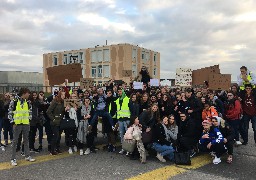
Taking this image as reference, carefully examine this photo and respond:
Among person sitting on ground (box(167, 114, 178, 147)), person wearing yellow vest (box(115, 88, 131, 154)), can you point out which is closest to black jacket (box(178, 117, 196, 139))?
person sitting on ground (box(167, 114, 178, 147))

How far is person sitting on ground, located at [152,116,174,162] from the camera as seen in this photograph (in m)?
7.61

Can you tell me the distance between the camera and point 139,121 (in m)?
8.25

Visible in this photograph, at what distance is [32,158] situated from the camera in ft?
25.2

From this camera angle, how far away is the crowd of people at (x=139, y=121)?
7594 mm

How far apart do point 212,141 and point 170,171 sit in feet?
5.56

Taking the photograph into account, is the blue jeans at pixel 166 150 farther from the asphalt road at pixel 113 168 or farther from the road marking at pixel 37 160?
the road marking at pixel 37 160

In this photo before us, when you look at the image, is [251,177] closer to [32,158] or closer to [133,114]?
[133,114]

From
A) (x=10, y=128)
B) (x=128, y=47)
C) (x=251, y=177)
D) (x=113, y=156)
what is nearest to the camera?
(x=251, y=177)

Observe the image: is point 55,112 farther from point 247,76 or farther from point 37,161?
point 247,76

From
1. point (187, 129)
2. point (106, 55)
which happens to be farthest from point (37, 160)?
point (106, 55)

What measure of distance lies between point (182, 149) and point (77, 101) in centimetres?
339

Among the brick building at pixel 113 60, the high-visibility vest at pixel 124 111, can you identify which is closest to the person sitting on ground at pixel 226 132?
the high-visibility vest at pixel 124 111

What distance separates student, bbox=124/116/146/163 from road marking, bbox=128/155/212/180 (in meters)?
0.76

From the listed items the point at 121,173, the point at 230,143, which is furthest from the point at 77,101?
the point at 230,143
